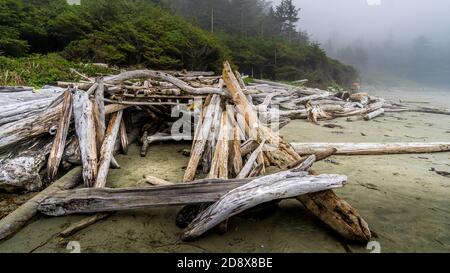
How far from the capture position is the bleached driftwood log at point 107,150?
11.4 ft

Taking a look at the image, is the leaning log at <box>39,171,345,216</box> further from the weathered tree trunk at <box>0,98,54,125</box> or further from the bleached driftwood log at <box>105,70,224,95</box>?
the bleached driftwood log at <box>105,70,224,95</box>

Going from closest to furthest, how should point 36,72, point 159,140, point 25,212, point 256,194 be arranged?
point 256,194
point 25,212
point 159,140
point 36,72

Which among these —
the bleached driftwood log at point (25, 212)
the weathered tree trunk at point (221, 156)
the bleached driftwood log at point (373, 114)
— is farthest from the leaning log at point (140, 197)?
the bleached driftwood log at point (373, 114)

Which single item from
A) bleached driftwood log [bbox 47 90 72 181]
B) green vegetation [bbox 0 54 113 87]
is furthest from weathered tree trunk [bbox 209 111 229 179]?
green vegetation [bbox 0 54 113 87]

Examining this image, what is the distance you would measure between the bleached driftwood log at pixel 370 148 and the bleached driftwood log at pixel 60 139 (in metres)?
4.26

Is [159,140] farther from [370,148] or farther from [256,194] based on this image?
[370,148]

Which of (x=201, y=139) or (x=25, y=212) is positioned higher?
(x=201, y=139)

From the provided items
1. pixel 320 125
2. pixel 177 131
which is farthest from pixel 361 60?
pixel 177 131

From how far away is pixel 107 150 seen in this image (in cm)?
406

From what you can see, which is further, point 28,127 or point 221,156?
point 28,127

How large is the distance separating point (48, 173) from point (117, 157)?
1.24 m

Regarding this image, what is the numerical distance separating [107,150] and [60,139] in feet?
2.51

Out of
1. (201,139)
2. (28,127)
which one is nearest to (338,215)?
(201,139)

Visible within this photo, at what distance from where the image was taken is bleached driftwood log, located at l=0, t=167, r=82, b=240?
2.61m
